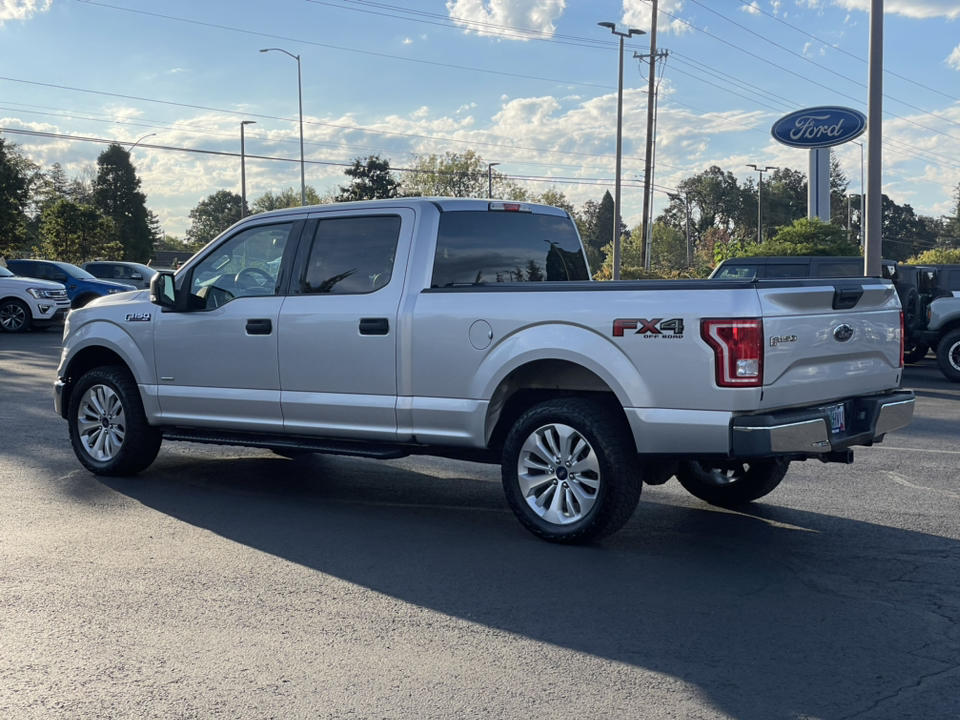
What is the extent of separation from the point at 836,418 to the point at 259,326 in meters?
3.77

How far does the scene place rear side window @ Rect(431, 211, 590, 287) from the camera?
6625 mm

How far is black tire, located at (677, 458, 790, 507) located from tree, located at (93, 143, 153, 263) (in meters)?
82.4

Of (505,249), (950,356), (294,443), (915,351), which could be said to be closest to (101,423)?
(294,443)

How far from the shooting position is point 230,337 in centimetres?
719

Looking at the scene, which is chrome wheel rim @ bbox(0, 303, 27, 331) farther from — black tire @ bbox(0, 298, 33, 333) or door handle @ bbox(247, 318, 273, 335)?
door handle @ bbox(247, 318, 273, 335)

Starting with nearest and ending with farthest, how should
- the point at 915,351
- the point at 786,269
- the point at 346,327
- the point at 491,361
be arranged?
the point at 491,361 < the point at 346,327 < the point at 786,269 < the point at 915,351

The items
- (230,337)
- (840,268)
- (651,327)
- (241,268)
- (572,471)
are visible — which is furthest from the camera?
(840,268)

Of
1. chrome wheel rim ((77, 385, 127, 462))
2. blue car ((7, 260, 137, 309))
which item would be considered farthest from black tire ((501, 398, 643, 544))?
→ blue car ((7, 260, 137, 309))

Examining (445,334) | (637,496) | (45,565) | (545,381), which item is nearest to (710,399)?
(637,496)

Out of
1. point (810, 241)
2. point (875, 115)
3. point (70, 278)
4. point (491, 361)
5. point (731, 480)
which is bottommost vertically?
point (731, 480)

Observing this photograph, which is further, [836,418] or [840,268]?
[840,268]

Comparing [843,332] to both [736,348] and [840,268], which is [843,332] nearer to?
[736,348]

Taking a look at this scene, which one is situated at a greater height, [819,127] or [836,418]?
[819,127]

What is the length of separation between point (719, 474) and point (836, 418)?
148 centimetres
